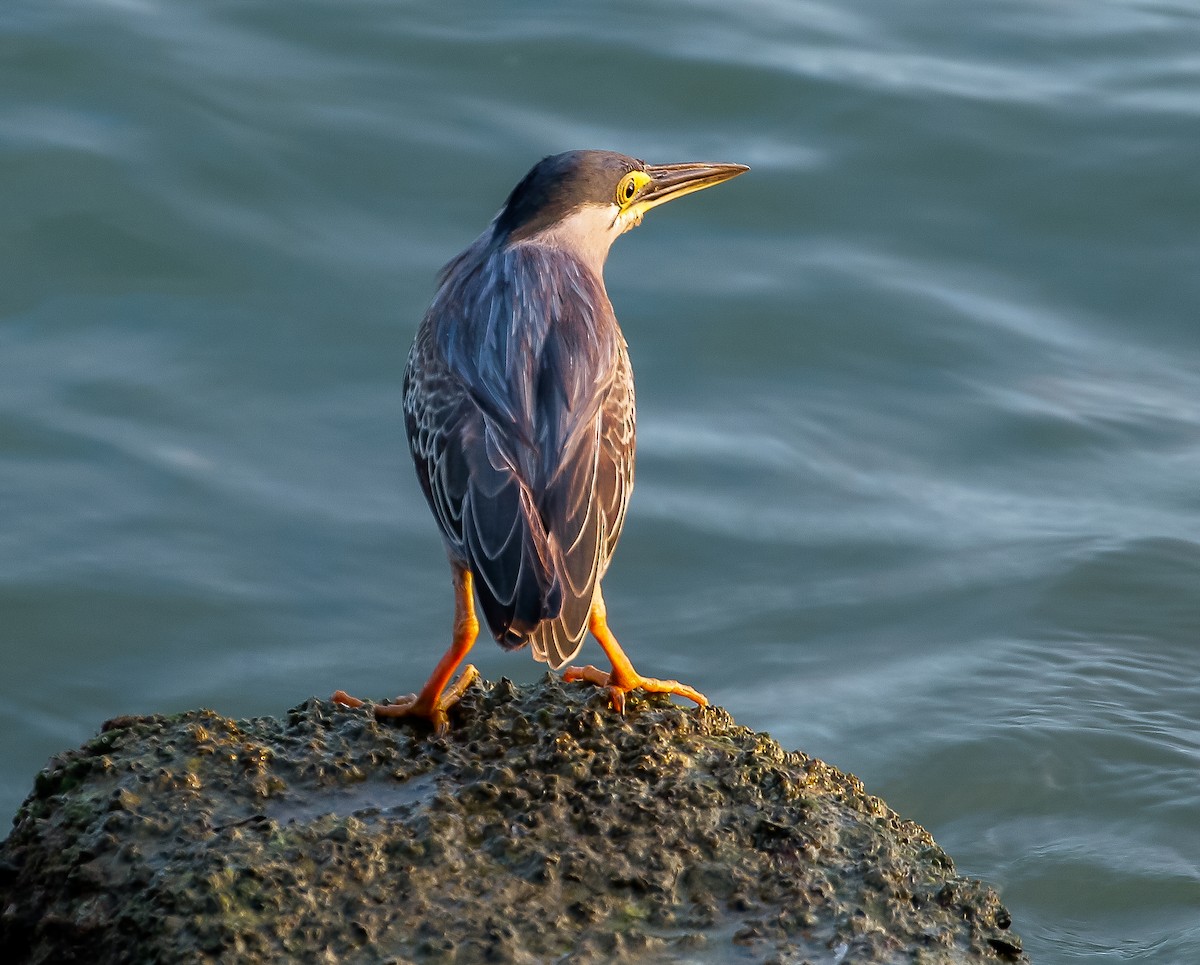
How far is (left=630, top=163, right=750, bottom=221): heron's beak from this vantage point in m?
7.48

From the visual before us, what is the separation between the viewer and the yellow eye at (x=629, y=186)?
23.6 feet

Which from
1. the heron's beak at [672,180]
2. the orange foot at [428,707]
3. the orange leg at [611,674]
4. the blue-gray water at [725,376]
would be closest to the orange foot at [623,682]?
the orange leg at [611,674]

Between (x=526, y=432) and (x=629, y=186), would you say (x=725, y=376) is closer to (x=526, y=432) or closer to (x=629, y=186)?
(x=629, y=186)

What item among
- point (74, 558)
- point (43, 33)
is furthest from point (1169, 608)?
point (43, 33)

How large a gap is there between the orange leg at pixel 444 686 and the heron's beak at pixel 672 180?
241cm

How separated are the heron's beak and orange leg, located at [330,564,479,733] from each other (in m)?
2.41

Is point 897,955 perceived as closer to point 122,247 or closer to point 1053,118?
point 122,247

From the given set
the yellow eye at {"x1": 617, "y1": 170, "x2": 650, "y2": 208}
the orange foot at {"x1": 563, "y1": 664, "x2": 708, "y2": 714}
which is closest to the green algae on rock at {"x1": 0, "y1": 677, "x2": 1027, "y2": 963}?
the orange foot at {"x1": 563, "y1": 664, "x2": 708, "y2": 714}

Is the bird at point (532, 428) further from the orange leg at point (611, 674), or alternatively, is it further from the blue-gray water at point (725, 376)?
the blue-gray water at point (725, 376)

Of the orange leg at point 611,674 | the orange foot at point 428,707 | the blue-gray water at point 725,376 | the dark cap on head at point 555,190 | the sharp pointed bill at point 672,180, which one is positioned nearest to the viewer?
the orange foot at point 428,707

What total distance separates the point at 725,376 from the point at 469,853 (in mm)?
7391

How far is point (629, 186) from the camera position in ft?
23.8

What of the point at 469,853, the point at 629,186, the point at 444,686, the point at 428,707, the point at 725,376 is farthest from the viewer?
the point at 725,376

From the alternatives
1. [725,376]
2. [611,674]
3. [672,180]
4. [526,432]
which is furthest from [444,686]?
[725,376]
